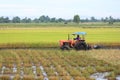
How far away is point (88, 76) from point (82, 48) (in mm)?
9785

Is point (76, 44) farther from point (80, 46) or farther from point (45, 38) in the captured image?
point (45, 38)


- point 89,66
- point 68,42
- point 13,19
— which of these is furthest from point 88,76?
point 13,19

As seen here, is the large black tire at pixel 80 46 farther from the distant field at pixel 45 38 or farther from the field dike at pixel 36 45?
the distant field at pixel 45 38

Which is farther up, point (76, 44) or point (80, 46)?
point (76, 44)

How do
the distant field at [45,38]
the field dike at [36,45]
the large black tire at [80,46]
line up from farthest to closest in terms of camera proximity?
the distant field at [45,38]
the field dike at [36,45]
the large black tire at [80,46]

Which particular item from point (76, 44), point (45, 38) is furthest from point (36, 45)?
point (45, 38)

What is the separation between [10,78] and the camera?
1159 centimetres

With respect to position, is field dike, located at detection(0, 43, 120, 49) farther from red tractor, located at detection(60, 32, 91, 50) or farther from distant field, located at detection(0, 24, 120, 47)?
red tractor, located at detection(60, 32, 91, 50)

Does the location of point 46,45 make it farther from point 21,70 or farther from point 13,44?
point 21,70

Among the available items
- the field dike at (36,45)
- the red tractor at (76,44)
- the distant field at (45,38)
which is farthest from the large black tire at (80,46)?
the distant field at (45,38)

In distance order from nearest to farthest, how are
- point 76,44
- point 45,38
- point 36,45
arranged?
point 76,44 → point 36,45 → point 45,38

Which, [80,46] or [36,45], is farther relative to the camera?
[36,45]

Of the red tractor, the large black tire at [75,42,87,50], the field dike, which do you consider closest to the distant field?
the field dike

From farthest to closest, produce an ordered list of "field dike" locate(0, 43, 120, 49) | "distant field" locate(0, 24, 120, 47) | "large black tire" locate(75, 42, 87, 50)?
"distant field" locate(0, 24, 120, 47) < "field dike" locate(0, 43, 120, 49) < "large black tire" locate(75, 42, 87, 50)
